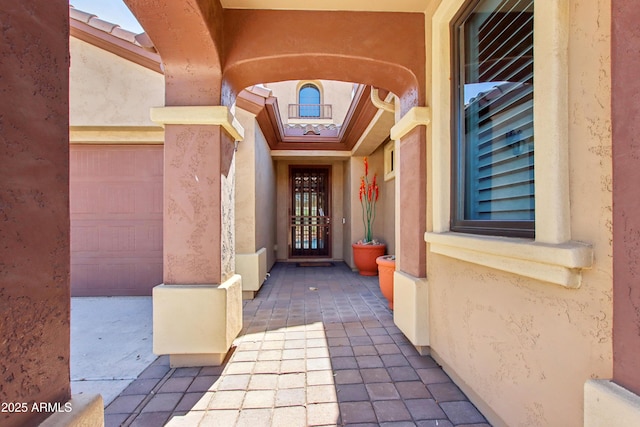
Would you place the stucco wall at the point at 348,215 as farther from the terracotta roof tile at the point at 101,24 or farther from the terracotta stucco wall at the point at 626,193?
the terracotta stucco wall at the point at 626,193

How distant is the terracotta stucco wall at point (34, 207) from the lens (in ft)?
2.43

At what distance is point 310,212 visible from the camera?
7.35 meters

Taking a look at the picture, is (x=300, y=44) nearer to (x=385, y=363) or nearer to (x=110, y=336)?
(x=385, y=363)

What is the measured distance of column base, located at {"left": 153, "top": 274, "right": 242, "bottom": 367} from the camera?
217 centimetres

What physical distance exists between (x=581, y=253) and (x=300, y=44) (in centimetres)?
225

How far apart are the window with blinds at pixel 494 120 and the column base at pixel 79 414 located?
1824 millimetres

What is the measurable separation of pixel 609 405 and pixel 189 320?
2.27 m

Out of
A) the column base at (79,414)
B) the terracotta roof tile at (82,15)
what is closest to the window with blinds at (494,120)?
the column base at (79,414)

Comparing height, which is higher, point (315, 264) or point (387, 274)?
point (387, 274)

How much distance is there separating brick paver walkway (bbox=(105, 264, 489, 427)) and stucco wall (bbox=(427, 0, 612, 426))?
0.40 m

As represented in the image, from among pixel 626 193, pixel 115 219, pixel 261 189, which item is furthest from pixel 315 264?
pixel 626 193

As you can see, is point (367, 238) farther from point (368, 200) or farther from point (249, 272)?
point (249, 272)

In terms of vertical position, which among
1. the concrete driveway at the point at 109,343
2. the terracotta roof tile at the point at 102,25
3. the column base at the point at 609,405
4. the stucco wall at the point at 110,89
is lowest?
the concrete driveway at the point at 109,343

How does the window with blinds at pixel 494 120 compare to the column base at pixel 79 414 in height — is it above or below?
above
